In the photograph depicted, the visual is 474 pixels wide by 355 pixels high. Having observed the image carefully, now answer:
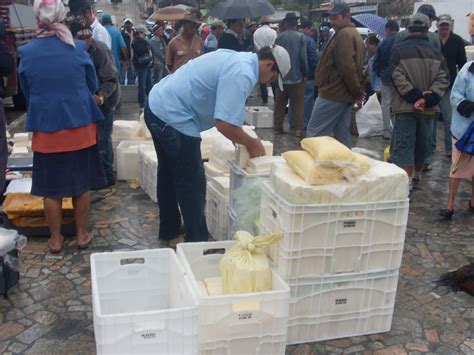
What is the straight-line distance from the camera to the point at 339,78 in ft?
18.8

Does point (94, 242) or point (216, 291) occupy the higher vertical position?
point (216, 291)

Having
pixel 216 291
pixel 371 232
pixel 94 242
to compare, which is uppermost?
pixel 371 232

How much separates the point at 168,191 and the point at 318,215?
169 centimetres

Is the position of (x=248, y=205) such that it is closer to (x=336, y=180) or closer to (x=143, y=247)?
(x=336, y=180)

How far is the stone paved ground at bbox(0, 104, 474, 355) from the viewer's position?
316cm

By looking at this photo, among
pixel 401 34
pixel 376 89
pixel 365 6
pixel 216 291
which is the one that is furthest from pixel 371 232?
pixel 365 6

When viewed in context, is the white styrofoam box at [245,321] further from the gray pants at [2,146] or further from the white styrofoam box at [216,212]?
the gray pants at [2,146]

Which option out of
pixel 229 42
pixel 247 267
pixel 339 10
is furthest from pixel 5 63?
pixel 229 42

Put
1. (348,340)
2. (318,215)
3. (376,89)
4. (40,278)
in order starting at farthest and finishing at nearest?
1. (376,89)
2. (40,278)
3. (348,340)
4. (318,215)

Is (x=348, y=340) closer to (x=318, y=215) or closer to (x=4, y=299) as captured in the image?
(x=318, y=215)

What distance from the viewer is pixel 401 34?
7148mm

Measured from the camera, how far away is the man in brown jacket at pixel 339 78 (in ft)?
18.5

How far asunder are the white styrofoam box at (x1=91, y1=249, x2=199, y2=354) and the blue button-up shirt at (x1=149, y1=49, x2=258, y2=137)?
928 mm

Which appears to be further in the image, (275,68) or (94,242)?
(94,242)
